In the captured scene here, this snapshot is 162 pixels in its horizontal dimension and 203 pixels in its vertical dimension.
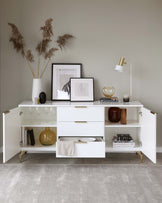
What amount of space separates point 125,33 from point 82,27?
0.57 meters

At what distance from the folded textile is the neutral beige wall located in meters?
0.87

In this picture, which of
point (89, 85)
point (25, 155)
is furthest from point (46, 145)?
point (89, 85)

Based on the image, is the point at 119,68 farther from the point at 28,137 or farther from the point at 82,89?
the point at 28,137

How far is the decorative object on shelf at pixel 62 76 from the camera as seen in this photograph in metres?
3.50

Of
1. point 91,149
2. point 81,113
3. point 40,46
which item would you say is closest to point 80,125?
point 81,113

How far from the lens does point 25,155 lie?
11.5 feet

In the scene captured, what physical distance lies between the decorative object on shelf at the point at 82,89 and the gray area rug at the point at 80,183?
2.81 ft

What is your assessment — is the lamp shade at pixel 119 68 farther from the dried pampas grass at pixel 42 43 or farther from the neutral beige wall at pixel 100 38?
the dried pampas grass at pixel 42 43

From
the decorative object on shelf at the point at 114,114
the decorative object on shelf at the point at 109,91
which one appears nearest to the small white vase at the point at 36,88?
the decorative object on shelf at the point at 109,91

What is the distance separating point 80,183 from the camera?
2576 millimetres

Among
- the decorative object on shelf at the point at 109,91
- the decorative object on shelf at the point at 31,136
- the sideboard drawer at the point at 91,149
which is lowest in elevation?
the sideboard drawer at the point at 91,149

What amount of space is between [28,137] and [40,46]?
1189 mm

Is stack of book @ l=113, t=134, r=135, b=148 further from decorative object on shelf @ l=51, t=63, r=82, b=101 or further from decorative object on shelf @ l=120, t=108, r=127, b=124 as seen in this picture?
decorative object on shelf @ l=51, t=63, r=82, b=101

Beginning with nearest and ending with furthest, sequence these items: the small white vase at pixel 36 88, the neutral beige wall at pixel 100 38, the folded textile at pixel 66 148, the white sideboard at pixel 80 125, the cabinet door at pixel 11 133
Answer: the cabinet door at pixel 11 133 → the white sideboard at pixel 80 125 → the folded textile at pixel 66 148 → the small white vase at pixel 36 88 → the neutral beige wall at pixel 100 38
